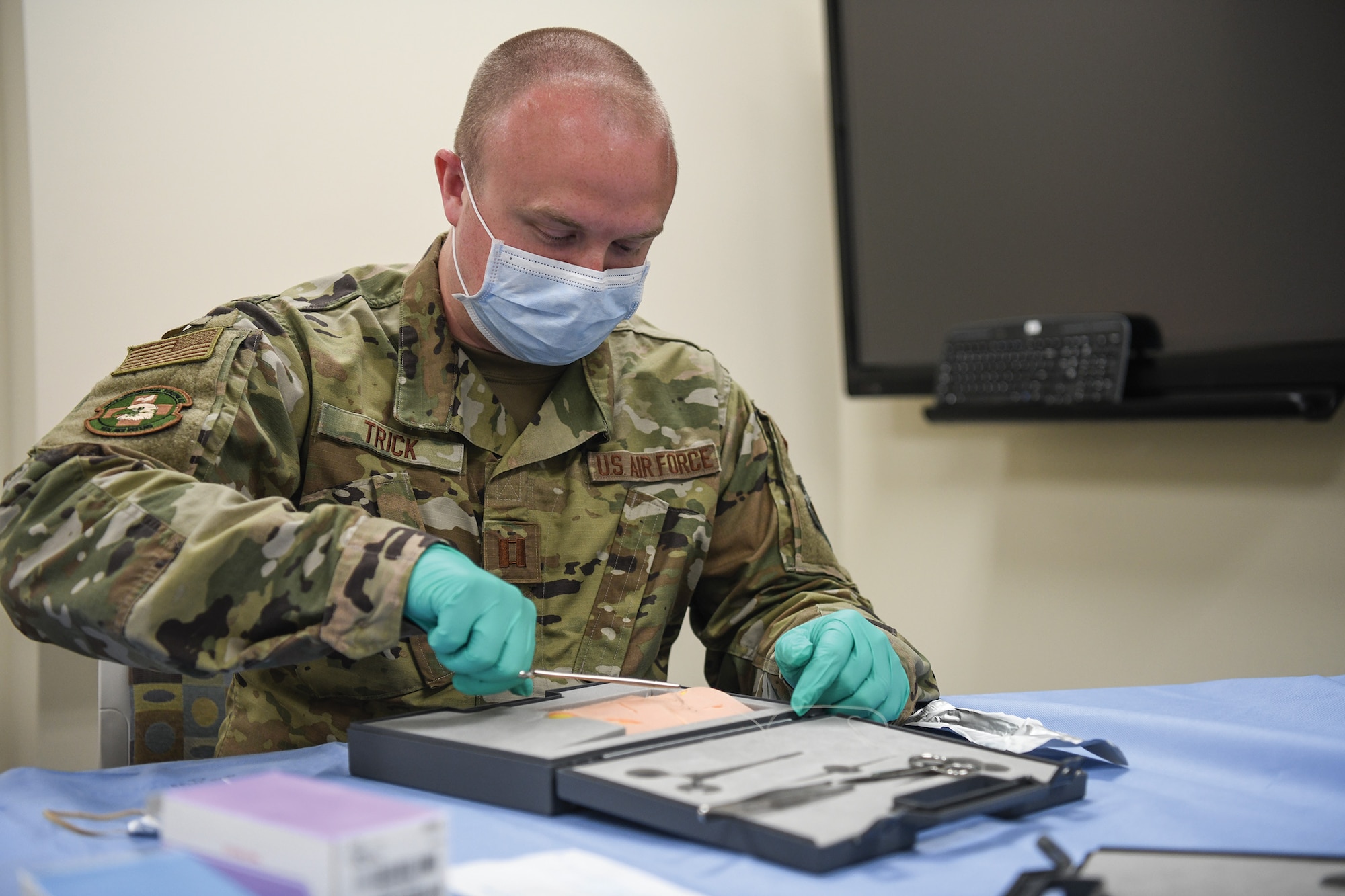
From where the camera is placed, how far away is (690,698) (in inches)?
41.9

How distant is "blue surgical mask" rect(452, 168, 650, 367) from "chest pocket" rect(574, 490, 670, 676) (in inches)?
9.1

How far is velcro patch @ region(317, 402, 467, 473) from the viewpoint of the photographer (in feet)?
4.32

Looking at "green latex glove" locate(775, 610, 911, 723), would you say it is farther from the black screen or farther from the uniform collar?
the black screen

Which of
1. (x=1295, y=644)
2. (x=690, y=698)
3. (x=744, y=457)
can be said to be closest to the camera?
(x=690, y=698)

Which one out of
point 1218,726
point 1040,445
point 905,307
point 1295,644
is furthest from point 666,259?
point 1218,726

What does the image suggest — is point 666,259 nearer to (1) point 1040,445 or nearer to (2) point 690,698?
(1) point 1040,445

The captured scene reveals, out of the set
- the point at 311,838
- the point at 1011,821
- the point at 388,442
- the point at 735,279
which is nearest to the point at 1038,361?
the point at 735,279

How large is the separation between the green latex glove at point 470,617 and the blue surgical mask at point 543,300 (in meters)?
0.44

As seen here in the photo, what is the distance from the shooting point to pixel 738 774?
2.65 feet

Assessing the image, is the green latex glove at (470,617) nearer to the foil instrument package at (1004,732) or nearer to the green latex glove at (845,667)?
the green latex glove at (845,667)

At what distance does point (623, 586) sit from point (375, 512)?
33cm

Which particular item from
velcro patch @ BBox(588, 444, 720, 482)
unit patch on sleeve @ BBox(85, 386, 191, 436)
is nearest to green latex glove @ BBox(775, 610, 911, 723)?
velcro patch @ BBox(588, 444, 720, 482)

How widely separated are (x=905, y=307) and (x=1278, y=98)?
2.72ft

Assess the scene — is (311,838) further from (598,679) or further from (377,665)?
(377,665)
